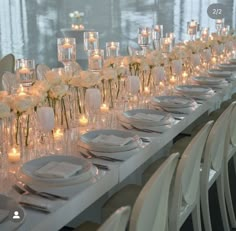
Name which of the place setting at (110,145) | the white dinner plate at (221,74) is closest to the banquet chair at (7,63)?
the white dinner plate at (221,74)

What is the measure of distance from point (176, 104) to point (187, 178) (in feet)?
2.71

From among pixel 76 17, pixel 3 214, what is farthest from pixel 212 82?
pixel 76 17

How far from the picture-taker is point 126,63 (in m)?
3.51

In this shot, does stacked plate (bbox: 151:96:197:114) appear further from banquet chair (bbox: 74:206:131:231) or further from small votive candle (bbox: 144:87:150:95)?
banquet chair (bbox: 74:206:131:231)

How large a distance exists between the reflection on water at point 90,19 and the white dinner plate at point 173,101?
7.59m

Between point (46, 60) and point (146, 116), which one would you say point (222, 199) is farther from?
point (46, 60)

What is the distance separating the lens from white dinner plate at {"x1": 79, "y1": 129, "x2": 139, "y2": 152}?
7.52 ft

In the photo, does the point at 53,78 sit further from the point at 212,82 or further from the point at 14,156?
the point at 212,82

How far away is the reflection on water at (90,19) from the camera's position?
1143 centimetres

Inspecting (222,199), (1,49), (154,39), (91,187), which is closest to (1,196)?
(91,187)

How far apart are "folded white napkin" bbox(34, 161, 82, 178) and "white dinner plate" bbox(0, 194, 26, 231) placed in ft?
0.85

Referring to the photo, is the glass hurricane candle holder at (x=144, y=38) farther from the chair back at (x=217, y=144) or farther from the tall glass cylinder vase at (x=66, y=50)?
the chair back at (x=217, y=144)

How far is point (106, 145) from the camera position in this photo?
7.56 ft

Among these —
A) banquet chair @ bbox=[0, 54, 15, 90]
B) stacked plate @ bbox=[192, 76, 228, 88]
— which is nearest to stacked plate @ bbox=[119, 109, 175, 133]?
stacked plate @ bbox=[192, 76, 228, 88]
